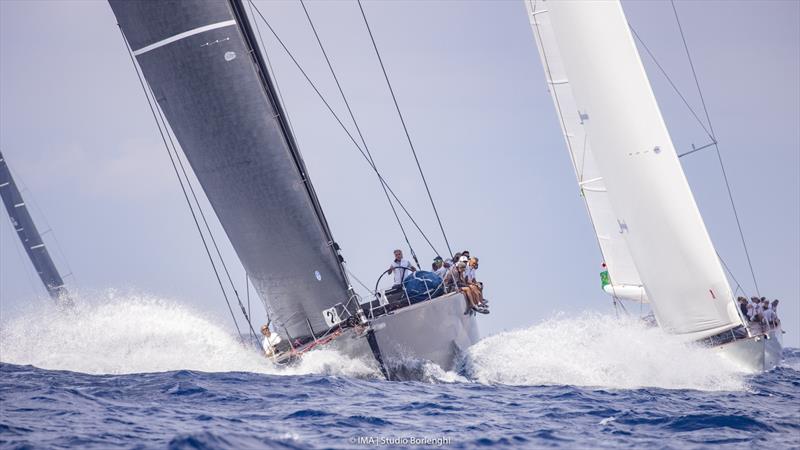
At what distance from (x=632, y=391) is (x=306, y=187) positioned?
4.52 m

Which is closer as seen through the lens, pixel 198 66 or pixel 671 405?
pixel 671 405

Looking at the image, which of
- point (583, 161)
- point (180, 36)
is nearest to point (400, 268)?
point (180, 36)

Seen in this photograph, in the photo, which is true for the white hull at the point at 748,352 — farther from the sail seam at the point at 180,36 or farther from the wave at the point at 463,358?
the sail seam at the point at 180,36

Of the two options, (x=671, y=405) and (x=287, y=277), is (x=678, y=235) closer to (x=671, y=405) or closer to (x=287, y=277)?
(x=671, y=405)

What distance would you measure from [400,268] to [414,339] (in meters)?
1.61

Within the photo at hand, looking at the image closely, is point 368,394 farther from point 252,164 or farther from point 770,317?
point 770,317

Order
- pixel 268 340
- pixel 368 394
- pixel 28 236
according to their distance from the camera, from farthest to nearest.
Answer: pixel 28 236
pixel 268 340
pixel 368 394

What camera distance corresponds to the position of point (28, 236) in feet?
93.2

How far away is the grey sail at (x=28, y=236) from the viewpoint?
2822 cm

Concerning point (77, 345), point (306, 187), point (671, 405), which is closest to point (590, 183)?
point (306, 187)

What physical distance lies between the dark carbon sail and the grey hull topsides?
1.10m

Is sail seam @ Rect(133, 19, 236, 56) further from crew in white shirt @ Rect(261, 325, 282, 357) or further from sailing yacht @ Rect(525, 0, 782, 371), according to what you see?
sailing yacht @ Rect(525, 0, 782, 371)

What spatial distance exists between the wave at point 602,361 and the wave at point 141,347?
7.26 feet

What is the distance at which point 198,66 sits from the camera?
11.8 metres
